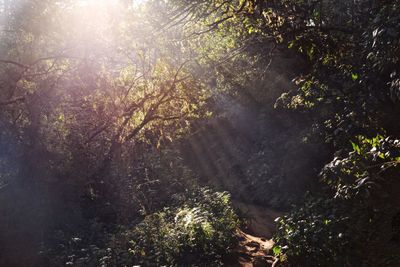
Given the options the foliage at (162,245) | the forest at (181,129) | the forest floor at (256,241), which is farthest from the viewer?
the forest floor at (256,241)

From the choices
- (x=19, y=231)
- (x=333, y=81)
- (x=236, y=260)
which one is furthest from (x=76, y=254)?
(x=333, y=81)

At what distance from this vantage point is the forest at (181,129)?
6898 mm

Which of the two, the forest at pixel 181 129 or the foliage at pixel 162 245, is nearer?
the forest at pixel 181 129

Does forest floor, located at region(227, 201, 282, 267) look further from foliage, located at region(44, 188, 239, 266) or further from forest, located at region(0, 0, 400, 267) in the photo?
foliage, located at region(44, 188, 239, 266)

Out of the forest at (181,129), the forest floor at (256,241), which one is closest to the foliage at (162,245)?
the forest at (181,129)

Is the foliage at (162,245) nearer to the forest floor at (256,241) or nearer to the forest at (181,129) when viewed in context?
the forest at (181,129)

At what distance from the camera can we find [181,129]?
1905 centimetres

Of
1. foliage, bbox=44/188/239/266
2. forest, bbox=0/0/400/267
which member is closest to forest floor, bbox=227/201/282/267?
forest, bbox=0/0/400/267

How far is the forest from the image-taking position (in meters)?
6.90

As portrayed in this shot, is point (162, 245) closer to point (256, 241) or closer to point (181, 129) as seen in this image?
point (256, 241)

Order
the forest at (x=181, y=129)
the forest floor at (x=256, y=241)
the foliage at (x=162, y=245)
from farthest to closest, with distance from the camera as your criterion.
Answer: the forest floor at (x=256, y=241) → the foliage at (x=162, y=245) → the forest at (x=181, y=129)

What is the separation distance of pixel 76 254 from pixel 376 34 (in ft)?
29.7

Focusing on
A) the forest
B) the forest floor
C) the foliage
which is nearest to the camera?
the forest

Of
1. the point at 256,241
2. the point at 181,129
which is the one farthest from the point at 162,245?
the point at 181,129
